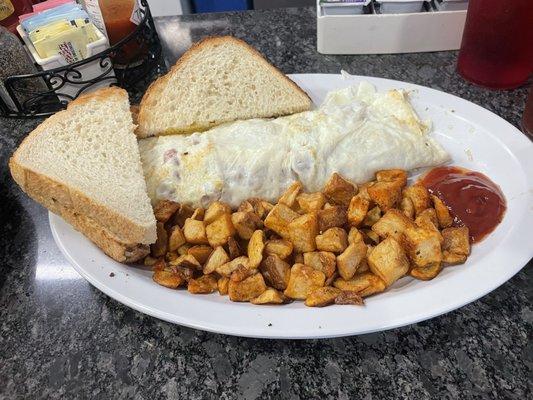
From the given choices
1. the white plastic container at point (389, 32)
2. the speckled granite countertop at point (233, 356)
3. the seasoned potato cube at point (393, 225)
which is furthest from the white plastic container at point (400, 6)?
the speckled granite countertop at point (233, 356)

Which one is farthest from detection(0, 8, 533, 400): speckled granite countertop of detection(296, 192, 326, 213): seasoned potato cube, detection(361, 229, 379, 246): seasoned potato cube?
detection(296, 192, 326, 213): seasoned potato cube

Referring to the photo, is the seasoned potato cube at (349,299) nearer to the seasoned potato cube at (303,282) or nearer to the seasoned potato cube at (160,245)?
the seasoned potato cube at (303,282)

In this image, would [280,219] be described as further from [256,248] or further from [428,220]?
[428,220]

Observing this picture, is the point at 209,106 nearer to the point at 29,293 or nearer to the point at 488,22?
the point at 29,293

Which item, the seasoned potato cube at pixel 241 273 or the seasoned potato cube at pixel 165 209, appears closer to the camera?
the seasoned potato cube at pixel 241 273

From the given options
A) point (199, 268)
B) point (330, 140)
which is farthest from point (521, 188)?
point (199, 268)

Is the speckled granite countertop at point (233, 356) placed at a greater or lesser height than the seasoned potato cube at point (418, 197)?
lesser
